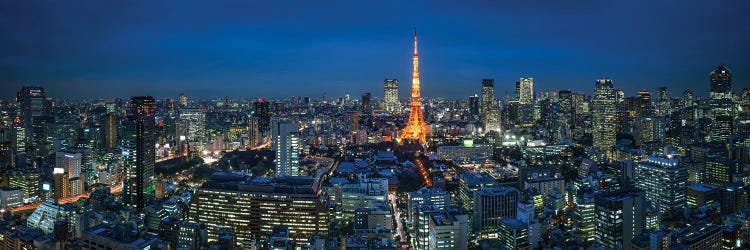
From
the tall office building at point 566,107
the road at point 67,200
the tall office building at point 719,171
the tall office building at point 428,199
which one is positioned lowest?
the road at point 67,200

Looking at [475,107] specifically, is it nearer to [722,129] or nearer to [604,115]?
[604,115]

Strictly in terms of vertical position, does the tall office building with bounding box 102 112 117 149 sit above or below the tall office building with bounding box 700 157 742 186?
above

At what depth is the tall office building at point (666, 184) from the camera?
11.9 meters

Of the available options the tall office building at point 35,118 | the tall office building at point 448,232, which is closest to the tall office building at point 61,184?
the tall office building at point 35,118

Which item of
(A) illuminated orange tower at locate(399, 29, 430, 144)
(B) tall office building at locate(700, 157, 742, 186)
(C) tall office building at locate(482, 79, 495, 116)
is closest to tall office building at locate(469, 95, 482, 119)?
(C) tall office building at locate(482, 79, 495, 116)

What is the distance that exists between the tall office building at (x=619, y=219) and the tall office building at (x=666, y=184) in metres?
2.22

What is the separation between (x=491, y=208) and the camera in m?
10.8

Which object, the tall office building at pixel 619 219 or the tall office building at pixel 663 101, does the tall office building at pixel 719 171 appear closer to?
the tall office building at pixel 619 219

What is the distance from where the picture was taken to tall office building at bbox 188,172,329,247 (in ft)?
33.4

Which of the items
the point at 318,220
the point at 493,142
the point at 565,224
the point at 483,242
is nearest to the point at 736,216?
the point at 565,224

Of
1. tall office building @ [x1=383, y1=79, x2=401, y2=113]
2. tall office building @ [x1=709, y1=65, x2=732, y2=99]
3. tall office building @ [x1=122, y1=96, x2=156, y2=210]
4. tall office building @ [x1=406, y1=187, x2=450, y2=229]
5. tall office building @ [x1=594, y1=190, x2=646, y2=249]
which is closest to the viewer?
tall office building @ [x1=594, y1=190, x2=646, y2=249]

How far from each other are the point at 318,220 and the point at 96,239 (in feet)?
13.5

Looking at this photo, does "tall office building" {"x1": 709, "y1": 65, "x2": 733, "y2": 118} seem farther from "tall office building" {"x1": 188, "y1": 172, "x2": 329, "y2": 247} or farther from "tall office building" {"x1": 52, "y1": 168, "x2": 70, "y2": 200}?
"tall office building" {"x1": 52, "y1": 168, "x2": 70, "y2": 200}

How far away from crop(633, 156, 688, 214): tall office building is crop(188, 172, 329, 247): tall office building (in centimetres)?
673
